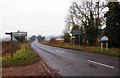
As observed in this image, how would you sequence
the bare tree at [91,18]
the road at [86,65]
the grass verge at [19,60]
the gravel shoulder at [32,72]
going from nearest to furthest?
the road at [86,65] < the gravel shoulder at [32,72] < the grass verge at [19,60] < the bare tree at [91,18]

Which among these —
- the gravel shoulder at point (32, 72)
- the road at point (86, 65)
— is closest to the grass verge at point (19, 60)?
the road at point (86, 65)

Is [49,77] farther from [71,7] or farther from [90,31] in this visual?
[71,7]

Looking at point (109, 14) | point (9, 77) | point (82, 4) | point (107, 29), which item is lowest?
point (9, 77)

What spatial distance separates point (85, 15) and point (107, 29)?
1511 centimetres

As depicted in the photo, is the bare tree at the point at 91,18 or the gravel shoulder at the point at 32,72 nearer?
the gravel shoulder at the point at 32,72

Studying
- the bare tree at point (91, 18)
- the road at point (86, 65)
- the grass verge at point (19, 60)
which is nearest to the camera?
the road at point (86, 65)

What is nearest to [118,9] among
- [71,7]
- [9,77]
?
[71,7]

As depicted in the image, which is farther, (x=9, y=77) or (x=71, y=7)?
(x=71, y=7)

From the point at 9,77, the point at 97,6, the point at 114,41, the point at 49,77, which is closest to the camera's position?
the point at 49,77

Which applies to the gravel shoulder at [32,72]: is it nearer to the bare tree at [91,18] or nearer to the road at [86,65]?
the road at [86,65]

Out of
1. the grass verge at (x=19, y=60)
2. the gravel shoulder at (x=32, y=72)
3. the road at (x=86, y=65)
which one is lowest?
the grass verge at (x=19, y=60)

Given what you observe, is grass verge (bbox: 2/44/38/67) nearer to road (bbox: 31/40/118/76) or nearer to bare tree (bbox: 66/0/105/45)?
road (bbox: 31/40/118/76)

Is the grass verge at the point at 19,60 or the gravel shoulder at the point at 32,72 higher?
the gravel shoulder at the point at 32,72

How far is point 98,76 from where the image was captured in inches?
420
